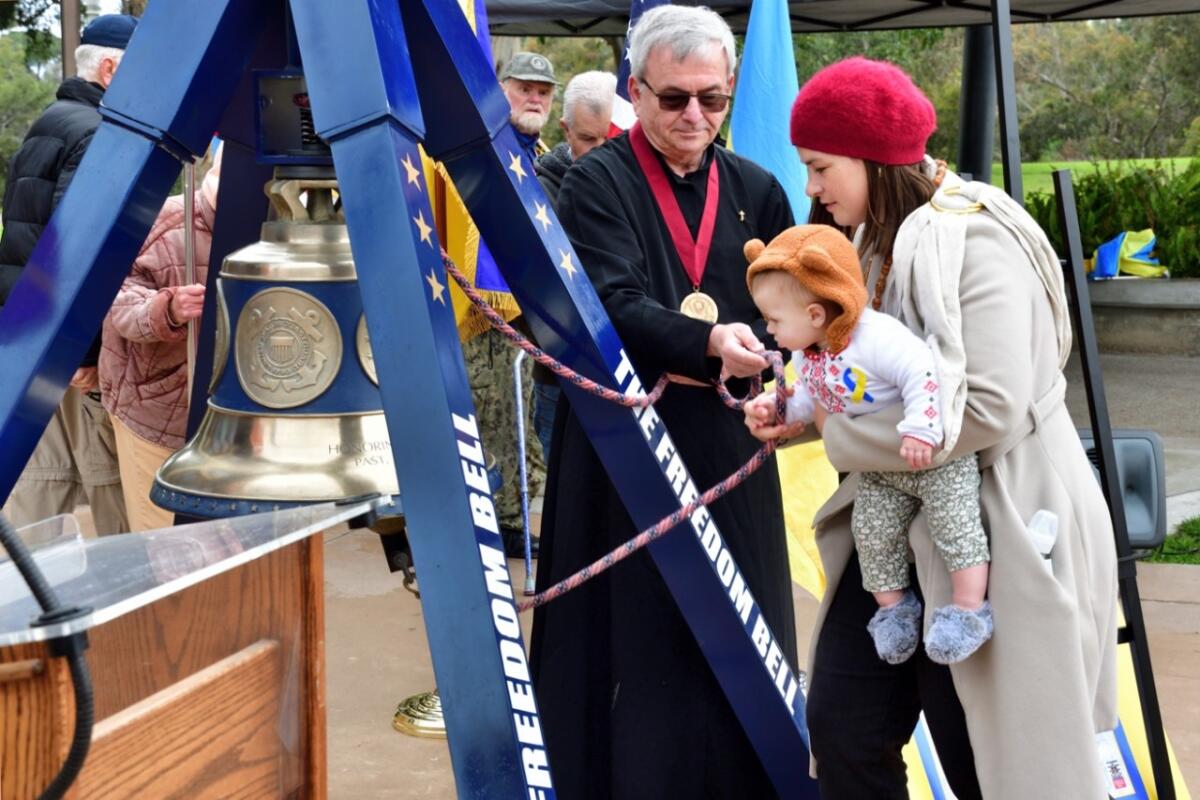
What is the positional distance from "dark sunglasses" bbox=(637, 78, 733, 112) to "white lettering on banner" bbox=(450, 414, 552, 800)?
1.33 m

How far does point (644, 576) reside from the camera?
329cm

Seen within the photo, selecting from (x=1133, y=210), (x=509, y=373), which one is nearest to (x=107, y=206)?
(x=509, y=373)

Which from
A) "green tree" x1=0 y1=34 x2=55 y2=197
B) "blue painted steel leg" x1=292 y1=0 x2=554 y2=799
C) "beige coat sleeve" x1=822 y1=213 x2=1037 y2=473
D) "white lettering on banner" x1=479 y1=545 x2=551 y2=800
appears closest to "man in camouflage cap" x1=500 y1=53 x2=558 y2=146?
"beige coat sleeve" x1=822 y1=213 x2=1037 y2=473

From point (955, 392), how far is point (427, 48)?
1053 mm

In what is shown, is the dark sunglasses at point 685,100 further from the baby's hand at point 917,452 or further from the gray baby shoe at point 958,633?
the gray baby shoe at point 958,633

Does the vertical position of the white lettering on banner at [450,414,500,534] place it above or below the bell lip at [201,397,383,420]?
below

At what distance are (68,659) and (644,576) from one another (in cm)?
220

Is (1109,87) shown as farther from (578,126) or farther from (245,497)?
(245,497)

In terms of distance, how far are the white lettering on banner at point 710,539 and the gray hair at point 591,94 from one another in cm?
337

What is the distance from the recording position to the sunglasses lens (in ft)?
10.5

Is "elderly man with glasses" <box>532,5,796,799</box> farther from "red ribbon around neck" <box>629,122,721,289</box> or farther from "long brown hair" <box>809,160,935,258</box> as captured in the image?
"long brown hair" <box>809,160,935,258</box>

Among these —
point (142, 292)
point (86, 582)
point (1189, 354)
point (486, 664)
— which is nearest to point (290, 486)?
point (486, 664)

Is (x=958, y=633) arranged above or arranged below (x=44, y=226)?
below

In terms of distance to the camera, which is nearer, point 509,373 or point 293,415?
point 293,415
